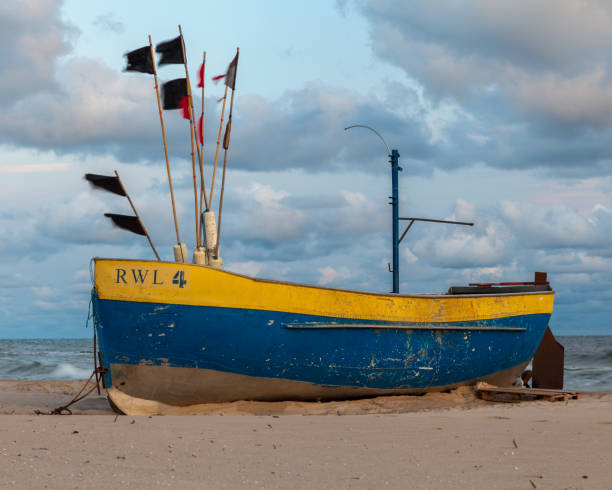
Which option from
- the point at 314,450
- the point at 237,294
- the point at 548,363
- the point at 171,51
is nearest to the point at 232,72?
the point at 171,51

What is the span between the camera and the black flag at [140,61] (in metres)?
9.11

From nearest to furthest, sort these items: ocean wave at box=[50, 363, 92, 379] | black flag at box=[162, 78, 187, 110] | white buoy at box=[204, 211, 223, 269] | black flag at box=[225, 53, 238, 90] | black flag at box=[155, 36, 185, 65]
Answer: white buoy at box=[204, 211, 223, 269]
black flag at box=[162, 78, 187, 110]
black flag at box=[155, 36, 185, 65]
black flag at box=[225, 53, 238, 90]
ocean wave at box=[50, 363, 92, 379]

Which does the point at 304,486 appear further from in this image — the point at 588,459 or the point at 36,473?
the point at 588,459

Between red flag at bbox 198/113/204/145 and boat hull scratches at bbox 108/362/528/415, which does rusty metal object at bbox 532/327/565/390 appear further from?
red flag at bbox 198/113/204/145

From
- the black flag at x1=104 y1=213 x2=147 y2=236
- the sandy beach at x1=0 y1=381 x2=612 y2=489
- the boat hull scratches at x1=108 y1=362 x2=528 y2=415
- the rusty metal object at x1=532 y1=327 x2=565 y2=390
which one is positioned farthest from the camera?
the rusty metal object at x1=532 y1=327 x2=565 y2=390

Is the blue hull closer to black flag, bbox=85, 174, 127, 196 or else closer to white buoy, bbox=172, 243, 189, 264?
white buoy, bbox=172, 243, 189, 264

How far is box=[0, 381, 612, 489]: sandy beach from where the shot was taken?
4.23m

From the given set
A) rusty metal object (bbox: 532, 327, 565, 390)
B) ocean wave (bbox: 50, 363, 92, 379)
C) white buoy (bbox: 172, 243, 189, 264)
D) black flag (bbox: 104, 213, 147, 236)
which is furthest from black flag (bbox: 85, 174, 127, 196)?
ocean wave (bbox: 50, 363, 92, 379)

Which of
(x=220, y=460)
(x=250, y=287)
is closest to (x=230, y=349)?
(x=250, y=287)

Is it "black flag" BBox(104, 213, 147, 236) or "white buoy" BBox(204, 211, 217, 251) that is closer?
"black flag" BBox(104, 213, 147, 236)

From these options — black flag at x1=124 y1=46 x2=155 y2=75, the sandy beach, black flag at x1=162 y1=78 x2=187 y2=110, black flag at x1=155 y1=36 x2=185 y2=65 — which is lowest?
the sandy beach

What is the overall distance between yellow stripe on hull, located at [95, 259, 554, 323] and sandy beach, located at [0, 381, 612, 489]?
1.33 meters

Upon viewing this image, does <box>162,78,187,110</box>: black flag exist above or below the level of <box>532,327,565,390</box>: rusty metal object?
above

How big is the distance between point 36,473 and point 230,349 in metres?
3.97
